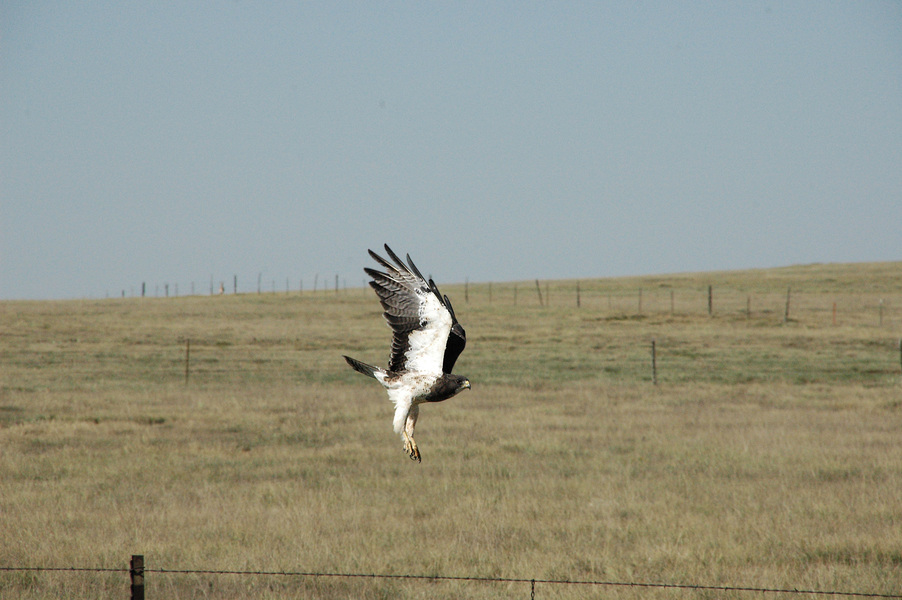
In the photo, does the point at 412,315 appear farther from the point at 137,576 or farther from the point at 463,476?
the point at 463,476

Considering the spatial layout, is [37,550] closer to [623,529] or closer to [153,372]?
[623,529]

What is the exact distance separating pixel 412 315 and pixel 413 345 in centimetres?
25

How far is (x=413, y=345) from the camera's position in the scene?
4.14 meters

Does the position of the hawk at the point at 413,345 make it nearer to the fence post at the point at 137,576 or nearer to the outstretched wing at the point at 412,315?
the outstretched wing at the point at 412,315

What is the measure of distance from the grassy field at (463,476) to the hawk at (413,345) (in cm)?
393

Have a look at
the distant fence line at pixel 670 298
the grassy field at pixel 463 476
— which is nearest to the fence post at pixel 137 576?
the grassy field at pixel 463 476

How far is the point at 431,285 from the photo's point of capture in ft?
14.4

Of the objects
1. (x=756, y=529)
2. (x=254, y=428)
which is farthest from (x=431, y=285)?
(x=254, y=428)

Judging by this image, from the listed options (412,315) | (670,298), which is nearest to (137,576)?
(412,315)

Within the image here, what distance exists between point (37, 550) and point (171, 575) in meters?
1.34

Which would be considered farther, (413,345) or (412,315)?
(412,315)

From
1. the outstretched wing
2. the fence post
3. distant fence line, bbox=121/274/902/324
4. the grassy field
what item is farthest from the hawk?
distant fence line, bbox=121/274/902/324

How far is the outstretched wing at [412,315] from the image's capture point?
13.1 feet

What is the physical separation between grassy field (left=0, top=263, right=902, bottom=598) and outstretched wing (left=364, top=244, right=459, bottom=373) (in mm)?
3922
